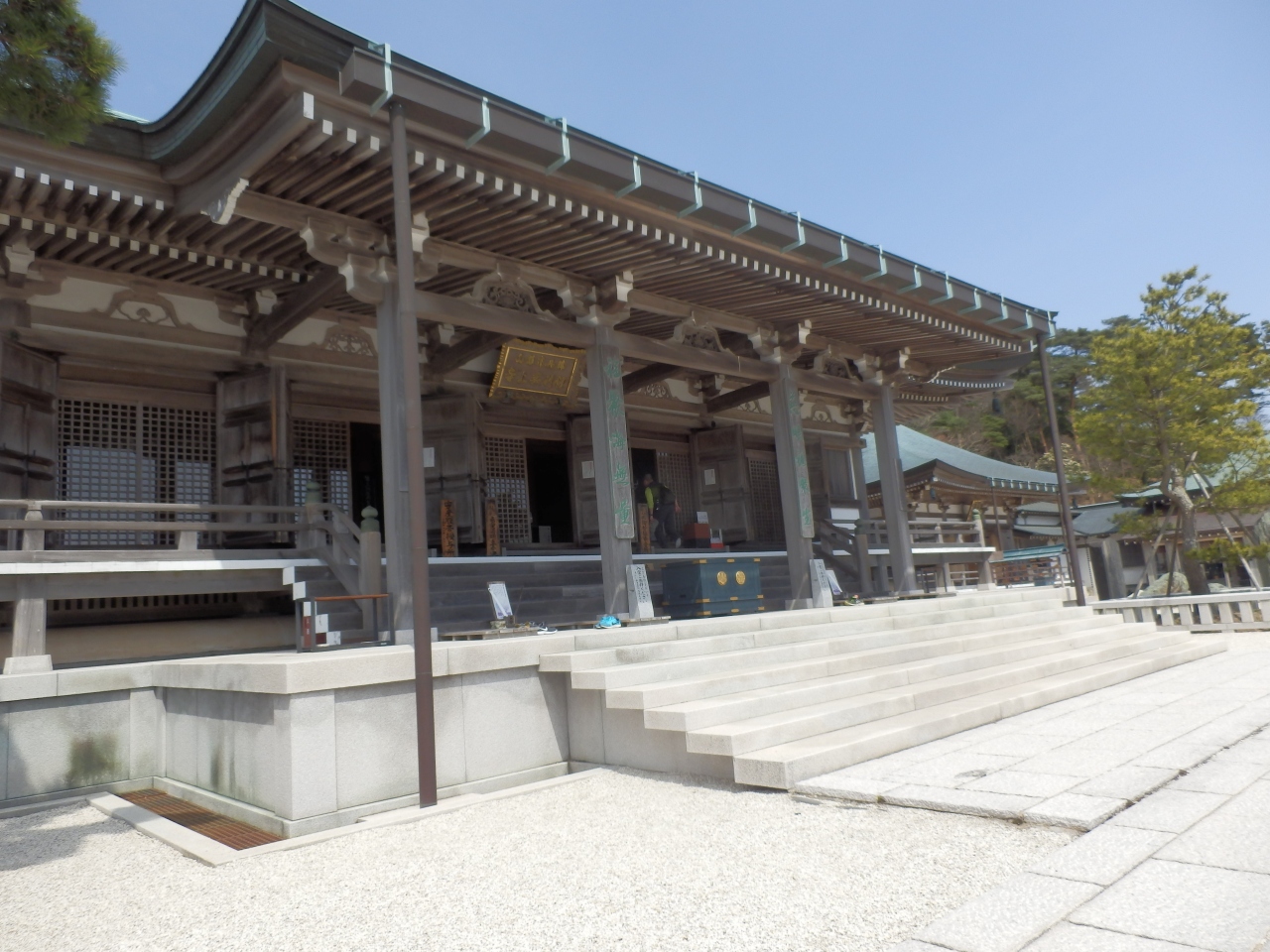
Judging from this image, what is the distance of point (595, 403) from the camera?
332 inches

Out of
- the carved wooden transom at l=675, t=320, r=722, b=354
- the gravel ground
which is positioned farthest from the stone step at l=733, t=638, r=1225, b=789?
the carved wooden transom at l=675, t=320, r=722, b=354

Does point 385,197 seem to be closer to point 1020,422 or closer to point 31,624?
point 31,624

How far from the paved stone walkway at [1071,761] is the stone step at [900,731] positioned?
0.26ft

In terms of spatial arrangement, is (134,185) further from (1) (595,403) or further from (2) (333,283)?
(1) (595,403)

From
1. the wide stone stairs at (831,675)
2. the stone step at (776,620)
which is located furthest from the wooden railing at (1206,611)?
the wide stone stairs at (831,675)

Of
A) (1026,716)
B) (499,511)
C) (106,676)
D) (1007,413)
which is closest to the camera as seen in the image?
(1026,716)

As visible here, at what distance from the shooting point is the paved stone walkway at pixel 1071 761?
3531 millimetres

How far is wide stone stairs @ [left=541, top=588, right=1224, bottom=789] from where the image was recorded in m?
4.75

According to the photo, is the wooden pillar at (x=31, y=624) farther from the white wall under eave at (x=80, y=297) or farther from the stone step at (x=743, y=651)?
the stone step at (x=743, y=651)

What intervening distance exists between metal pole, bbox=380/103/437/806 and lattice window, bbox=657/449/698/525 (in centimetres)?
788

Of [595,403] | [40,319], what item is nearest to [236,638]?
[40,319]

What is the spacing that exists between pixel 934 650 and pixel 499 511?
598 cm

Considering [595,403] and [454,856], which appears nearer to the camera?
[454,856]

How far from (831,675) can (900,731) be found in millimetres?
1458
